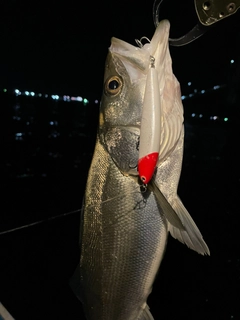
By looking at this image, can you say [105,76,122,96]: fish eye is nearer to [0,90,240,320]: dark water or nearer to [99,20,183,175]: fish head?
[99,20,183,175]: fish head

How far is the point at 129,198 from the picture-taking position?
1189mm

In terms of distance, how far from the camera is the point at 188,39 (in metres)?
1.12

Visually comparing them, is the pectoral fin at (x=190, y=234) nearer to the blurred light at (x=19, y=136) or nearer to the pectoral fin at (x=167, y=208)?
the pectoral fin at (x=167, y=208)

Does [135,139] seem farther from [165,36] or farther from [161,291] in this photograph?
[161,291]

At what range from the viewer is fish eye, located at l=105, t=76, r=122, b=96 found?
1168 millimetres

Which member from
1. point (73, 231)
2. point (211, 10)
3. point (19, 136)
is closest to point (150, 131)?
point (211, 10)

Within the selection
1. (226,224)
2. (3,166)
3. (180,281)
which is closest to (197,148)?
(226,224)

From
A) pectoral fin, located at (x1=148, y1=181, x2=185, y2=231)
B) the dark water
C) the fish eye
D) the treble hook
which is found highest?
the treble hook

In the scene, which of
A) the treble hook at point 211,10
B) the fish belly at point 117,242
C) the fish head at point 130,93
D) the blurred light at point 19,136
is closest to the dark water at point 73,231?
the blurred light at point 19,136

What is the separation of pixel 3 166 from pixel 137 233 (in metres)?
10.7

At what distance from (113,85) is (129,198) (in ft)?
1.56

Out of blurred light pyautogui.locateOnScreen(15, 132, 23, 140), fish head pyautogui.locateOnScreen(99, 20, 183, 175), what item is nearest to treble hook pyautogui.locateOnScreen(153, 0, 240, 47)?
fish head pyautogui.locateOnScreen(99, 20, 183, 175)

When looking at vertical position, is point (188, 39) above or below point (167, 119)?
above

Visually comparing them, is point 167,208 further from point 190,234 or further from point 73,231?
point 73,231
